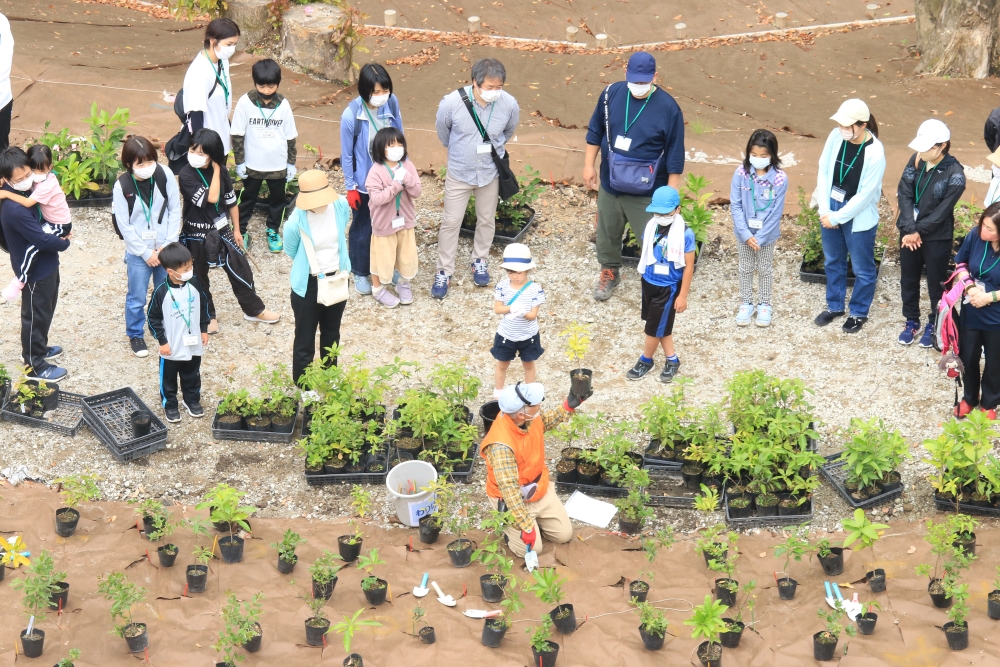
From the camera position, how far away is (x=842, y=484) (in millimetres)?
Result: 6977

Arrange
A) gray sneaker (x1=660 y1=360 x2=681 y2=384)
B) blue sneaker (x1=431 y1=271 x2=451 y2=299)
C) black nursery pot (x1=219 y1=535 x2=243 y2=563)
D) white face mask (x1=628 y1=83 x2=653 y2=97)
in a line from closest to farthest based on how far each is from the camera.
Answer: black nursery pot (x1=219 y1=535 x2=243 y2=563) → gray sneaker (x1=660 y1=360 x2=681 y2=384) → white face mask (x1=628 y1=83 x2=653 y2=97) → blue sneaker (x1=431 y1=271 x2=451 y2=299)

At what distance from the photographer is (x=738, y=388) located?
704 cm

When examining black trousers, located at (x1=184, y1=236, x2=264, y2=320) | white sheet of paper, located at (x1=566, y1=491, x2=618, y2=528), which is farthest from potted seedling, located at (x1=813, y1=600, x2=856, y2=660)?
black trousers, located at (x1=184, y1=236, x2=264, y2=320)

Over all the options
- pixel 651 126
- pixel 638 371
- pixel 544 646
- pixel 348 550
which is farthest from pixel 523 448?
pixel 651 126

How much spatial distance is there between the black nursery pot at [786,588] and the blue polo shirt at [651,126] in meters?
3.47

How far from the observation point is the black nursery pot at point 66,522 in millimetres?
6547

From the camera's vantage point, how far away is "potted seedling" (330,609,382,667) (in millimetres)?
5457

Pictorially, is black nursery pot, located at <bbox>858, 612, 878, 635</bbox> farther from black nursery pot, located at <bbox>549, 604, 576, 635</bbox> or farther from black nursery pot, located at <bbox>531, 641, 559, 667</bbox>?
black nursery pot, located at <bbox>531, 641, 559, 667</bbox>

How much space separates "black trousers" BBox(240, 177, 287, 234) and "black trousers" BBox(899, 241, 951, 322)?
505cm

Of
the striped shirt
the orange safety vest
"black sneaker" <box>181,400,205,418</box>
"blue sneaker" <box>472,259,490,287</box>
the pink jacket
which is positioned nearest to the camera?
the orange safety vest

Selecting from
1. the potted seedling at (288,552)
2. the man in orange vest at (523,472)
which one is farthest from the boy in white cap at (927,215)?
the potted seedling at (288,552)

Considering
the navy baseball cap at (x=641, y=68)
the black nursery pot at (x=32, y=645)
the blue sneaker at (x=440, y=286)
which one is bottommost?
the black nursery pot at (x=32, y=645)

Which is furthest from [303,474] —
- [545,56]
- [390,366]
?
[545,56]

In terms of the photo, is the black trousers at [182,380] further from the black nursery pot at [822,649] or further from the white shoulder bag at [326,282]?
the black nursery pot at [822,649]
